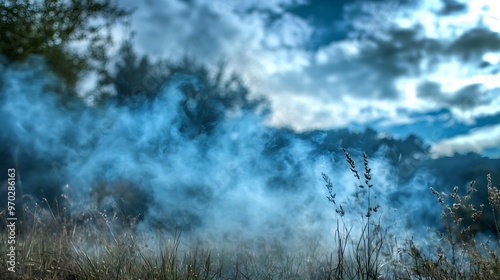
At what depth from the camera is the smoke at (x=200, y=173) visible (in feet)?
17.8

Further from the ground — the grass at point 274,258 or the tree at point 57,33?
the tree at point 57,33

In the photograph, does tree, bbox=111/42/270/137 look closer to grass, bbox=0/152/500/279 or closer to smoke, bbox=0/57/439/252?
smoke, bbox=0/57/439/252

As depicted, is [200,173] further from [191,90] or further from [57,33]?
[57,33]

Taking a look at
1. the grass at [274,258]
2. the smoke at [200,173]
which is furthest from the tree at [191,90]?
the grass at [274,258]

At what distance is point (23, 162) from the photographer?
8523mm

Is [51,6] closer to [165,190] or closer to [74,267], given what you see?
[165,190]

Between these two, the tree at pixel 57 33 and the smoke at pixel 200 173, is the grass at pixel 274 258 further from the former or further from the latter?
the tree at pixel 57 33

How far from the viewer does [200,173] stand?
604 cm

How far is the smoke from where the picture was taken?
17.8 ft

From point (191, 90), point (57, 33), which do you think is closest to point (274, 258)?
point (191, 90)

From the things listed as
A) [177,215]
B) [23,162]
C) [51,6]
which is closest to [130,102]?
[23,162]

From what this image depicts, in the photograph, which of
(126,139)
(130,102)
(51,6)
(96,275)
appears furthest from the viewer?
(51,6)

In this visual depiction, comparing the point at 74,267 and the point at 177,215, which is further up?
the point at 177,215

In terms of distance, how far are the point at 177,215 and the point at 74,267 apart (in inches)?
65.6
